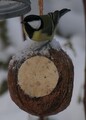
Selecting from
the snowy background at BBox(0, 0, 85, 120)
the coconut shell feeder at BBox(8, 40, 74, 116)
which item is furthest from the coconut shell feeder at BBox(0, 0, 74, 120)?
the snowy background at BBox(0, 0, 85, 120)

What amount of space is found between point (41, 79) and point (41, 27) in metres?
0.19

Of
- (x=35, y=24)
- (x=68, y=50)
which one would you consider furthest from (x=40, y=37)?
(x=68, y=50)

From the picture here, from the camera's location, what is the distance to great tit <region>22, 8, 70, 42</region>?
1.45 metres

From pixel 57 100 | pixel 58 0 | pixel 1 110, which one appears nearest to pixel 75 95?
pixel 1 110

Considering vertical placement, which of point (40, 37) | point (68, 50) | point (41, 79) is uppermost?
point (40, 37)

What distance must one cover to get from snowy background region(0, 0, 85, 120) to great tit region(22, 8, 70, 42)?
102 centimetres

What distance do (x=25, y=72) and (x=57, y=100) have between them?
13 centimetres

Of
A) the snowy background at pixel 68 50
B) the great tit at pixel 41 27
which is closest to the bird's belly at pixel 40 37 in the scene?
the great tit at pixel 41 27

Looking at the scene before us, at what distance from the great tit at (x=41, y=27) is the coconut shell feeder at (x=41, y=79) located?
67mm

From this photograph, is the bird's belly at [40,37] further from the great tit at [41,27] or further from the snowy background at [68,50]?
the snowy background at [68,50]

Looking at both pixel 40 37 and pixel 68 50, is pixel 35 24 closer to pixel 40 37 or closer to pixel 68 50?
pixel 40 37

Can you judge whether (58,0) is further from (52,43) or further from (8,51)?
(52,43)

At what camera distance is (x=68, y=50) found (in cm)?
312

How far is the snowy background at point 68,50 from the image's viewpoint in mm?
2784
